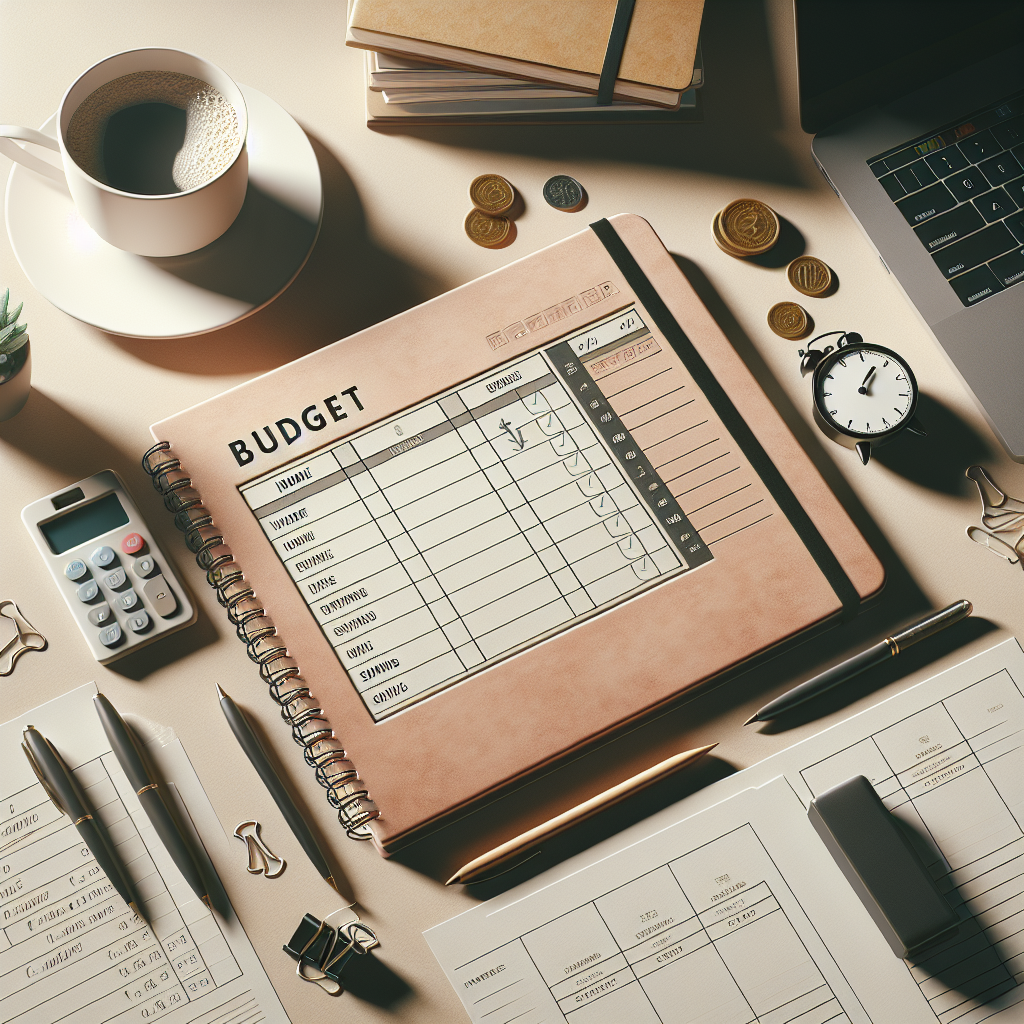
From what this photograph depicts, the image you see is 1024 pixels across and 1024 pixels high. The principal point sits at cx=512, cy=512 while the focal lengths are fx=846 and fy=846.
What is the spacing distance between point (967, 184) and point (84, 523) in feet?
3.25

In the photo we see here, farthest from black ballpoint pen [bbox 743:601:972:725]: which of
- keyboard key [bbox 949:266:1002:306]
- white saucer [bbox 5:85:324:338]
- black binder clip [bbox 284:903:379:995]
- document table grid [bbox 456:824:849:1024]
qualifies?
white saucer [bbox 5:85:324:338]

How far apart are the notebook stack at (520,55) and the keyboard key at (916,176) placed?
9.7 inches

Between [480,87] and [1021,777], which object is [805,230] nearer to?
[480,87]

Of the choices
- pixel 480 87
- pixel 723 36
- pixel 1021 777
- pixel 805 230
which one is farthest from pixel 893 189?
pixel 1021 777

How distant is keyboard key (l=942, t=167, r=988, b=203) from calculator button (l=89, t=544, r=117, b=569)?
950mm

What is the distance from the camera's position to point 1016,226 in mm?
905

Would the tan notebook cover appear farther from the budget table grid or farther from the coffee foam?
the budget table grid

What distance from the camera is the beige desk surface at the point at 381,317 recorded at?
0.82m

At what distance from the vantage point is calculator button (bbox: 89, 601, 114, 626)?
0.82 m

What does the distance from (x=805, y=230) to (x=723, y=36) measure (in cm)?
27

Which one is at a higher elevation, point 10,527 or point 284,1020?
point 10,527

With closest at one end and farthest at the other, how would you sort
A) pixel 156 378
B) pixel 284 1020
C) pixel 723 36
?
pixel 284 1020 < pixel 156 378 < pixel 723 36

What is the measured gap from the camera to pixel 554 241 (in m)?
0.95

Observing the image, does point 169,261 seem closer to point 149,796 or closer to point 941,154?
point 149,796
